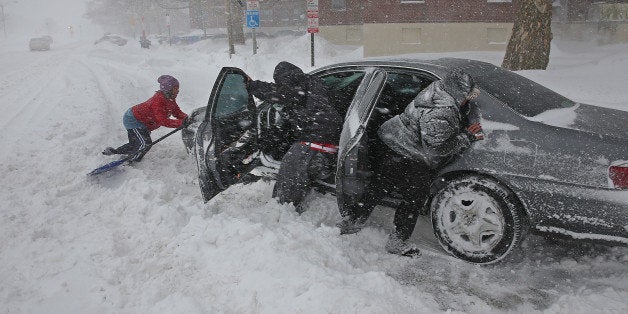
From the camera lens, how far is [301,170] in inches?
155

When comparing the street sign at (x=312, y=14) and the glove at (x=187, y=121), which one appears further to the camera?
the street sign at (x=312, y=14)

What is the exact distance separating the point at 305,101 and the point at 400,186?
1246 mm

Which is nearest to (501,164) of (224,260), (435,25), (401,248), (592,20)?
(401,248)

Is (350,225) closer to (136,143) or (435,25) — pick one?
(136,143)

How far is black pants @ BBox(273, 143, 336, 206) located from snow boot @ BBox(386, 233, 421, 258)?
0.88 meters

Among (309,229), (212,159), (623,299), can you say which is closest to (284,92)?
(212,159)

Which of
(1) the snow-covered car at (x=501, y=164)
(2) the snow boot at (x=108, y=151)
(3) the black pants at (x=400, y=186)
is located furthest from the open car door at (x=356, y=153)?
(2) the snow boot at (x=108, y=151)

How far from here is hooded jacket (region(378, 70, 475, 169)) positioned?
309 cm

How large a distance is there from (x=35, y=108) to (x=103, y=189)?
5.60 meters

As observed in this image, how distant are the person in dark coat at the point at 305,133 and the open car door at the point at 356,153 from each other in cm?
36

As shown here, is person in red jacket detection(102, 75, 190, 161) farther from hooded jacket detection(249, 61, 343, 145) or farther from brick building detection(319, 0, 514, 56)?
brick building detection(319, 0, 514, 56)

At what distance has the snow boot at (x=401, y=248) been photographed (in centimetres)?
348

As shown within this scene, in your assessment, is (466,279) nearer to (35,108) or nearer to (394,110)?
(394,110)

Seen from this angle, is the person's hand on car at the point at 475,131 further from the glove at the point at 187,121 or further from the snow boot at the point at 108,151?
the snow boot at the point at 108,151
